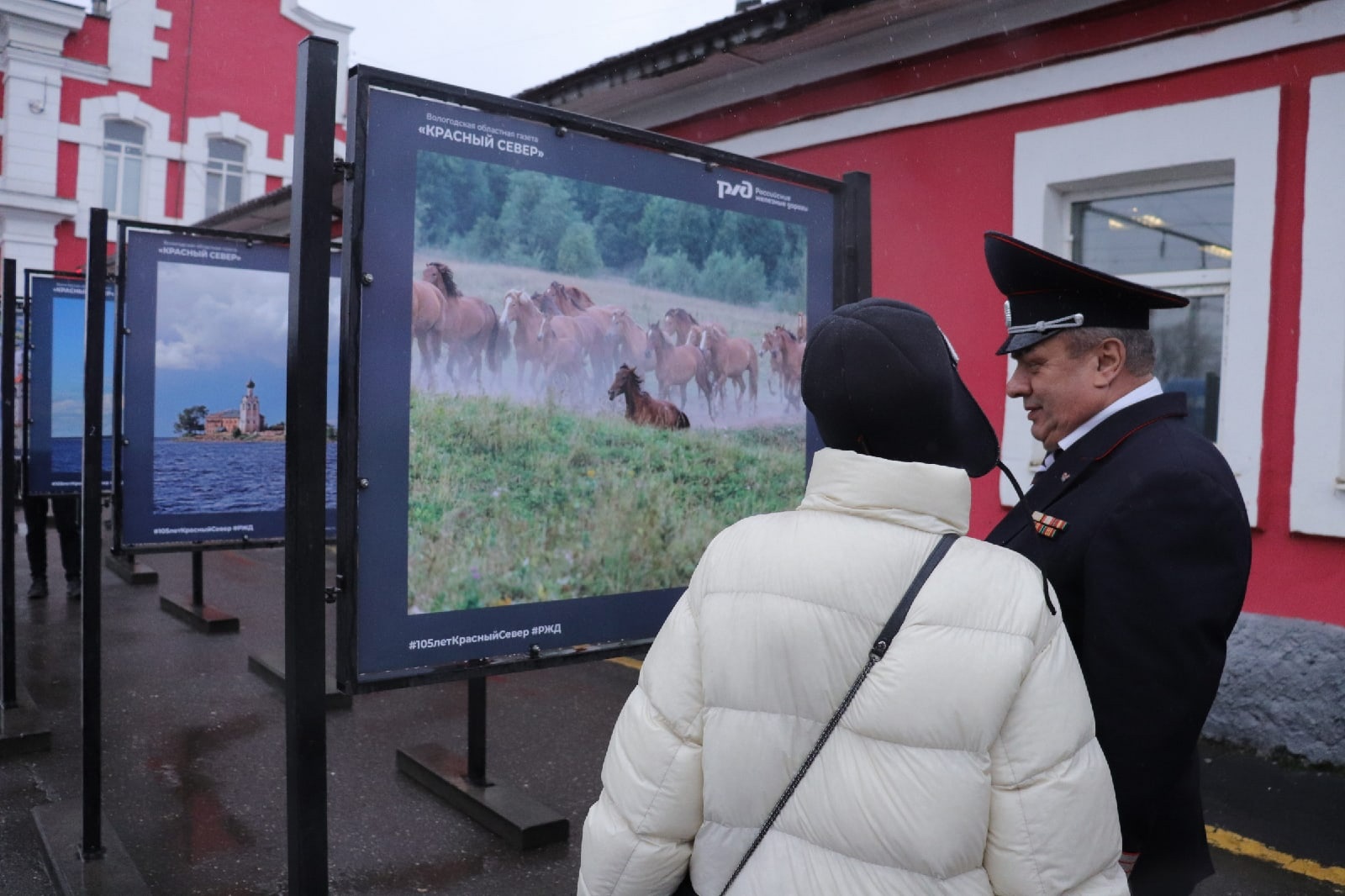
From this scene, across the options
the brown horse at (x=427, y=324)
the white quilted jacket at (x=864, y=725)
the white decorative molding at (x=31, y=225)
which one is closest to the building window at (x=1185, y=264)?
the brown horse at (x=427, y=324)

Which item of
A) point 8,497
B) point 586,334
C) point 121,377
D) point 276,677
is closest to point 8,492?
point 8,497

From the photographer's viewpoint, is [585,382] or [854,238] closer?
[585,382]

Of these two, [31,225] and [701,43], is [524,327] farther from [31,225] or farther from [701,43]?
[31,225]

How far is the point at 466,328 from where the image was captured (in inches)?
103

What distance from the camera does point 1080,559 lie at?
1827 mm

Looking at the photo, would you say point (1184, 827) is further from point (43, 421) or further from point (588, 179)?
point (43, 421)

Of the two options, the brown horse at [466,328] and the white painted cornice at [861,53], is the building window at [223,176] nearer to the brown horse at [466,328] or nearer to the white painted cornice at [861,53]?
the white painted cornice at [861,53]

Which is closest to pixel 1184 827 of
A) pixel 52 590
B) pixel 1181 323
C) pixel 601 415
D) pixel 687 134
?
pixel 601 415

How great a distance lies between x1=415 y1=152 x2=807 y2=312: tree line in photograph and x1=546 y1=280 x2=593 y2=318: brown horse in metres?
0.05

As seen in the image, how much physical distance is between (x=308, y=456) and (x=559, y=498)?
0.80m

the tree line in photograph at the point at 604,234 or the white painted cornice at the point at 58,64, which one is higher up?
the white painted cornice at the point at 58,64

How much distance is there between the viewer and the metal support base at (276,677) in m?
5.55

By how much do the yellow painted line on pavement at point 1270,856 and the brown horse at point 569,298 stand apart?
9.32 feet

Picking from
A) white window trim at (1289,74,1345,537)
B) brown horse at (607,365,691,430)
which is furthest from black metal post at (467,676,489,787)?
white window trim at (1289,74,1345,537)
